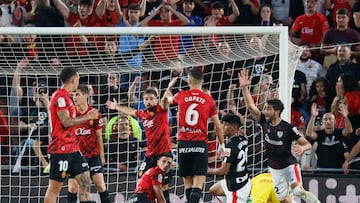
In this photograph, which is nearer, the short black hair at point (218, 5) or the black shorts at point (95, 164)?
the black shorts at point (95, 164)

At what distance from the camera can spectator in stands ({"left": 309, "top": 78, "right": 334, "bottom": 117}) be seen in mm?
20109

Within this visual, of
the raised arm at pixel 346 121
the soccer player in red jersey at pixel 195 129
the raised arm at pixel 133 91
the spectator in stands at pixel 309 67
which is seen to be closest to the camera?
the soccer player in red jersey at pixel 195 129

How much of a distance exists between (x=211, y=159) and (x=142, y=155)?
0.99 m

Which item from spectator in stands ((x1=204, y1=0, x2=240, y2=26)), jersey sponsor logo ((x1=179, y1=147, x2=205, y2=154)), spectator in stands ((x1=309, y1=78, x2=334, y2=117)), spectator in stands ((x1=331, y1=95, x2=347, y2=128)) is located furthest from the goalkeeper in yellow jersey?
spectator in stands ((x1=204, y1=0, x2=240, y2=26))

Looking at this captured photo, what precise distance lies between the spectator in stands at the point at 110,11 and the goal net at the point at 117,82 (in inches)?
57.9

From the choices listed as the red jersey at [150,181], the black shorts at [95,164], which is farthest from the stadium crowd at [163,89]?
the red jersey at [150,181]

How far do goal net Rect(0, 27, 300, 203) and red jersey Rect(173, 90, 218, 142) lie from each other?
43.9 inches

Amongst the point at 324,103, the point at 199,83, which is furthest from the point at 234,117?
the point at 324,103

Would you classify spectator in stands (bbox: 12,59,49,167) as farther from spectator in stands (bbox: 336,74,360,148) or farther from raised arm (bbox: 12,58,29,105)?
spectator in stands (bbox: 336,74,360,148)

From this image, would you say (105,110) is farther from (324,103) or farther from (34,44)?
(324,103)

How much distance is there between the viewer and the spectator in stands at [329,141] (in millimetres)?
18938

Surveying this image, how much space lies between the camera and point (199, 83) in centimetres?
1733

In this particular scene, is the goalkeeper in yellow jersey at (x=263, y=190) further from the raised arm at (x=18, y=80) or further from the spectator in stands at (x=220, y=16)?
the spectator in stands at (x=220, y=16)

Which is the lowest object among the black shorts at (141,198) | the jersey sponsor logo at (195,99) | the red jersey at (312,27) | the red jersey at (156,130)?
the black shorts at (141,198)
